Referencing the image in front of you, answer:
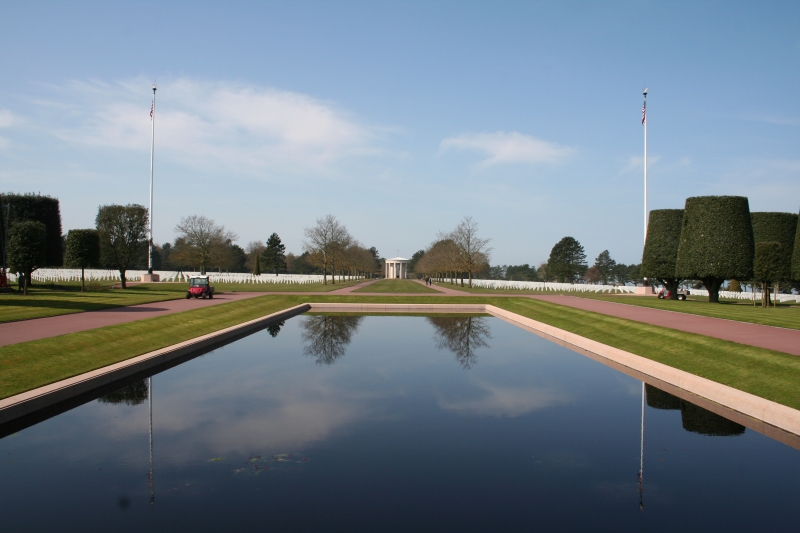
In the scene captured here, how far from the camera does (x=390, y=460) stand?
6832 millimetres

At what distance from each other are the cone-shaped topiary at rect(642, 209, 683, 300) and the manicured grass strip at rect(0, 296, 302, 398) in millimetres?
28656

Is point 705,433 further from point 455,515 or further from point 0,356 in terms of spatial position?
point 0,356

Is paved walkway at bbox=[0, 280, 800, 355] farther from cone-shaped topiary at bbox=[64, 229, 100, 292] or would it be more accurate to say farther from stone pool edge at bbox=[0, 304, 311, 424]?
cone-shaped topiary at bbox=[64, 229, 100, 292]

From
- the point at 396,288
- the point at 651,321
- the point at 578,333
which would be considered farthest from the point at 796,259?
the point at 396,288

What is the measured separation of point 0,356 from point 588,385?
11.9 meters

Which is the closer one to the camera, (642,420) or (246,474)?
(246,474)

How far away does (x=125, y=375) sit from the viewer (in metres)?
11.4

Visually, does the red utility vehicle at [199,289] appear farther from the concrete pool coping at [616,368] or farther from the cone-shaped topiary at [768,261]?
the cone-shaped topiary at [768,261]

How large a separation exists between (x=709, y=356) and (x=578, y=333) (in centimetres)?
618

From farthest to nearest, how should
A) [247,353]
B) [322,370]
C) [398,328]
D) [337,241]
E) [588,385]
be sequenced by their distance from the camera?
[337,241] < [398,328] < [247,353] < [322,370] < [588,385]

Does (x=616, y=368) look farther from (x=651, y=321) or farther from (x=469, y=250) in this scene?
(x=469, y=250)

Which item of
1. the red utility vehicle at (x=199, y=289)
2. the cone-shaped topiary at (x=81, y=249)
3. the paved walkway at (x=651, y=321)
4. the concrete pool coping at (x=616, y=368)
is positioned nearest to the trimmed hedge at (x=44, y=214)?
the cone-shaped topiary at (x=81, y=249)

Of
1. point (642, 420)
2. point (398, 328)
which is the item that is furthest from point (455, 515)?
point (398, 328)

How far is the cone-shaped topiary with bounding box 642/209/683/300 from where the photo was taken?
120 feet
